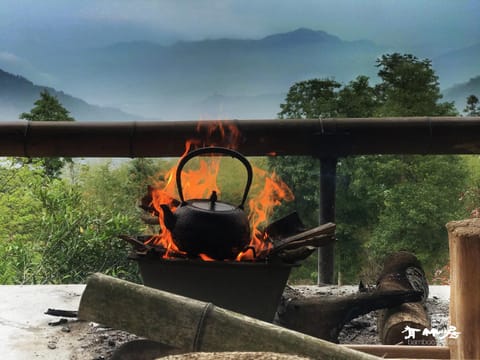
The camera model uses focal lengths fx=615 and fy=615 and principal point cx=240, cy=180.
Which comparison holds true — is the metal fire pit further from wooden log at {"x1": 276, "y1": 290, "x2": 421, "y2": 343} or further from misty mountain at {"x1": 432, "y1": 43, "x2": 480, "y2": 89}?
misty mountain at {"x1": 432, "y1": 43, "x2": 480, "y2": 89}

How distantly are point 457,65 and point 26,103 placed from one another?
24.9 feet

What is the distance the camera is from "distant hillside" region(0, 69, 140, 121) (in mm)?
9844

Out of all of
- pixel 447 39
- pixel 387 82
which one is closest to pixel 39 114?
pixel 387 82

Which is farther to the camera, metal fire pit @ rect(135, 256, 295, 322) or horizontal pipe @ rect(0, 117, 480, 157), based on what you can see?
horizontal pipe @ rect(0, 117, 480, 157)

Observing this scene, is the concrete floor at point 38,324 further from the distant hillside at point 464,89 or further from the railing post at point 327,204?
the distant hillside at point 464,89

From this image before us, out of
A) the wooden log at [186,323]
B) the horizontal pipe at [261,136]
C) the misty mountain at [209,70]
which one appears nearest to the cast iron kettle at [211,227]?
the wooden log at [186,323]

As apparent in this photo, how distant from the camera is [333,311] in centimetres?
216

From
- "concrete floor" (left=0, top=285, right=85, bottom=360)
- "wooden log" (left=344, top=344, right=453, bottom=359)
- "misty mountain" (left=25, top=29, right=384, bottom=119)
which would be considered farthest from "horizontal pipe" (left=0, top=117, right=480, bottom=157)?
"misty mountain" (left=25, top=29, right=384, bottom=119)

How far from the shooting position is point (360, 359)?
962 millimetres

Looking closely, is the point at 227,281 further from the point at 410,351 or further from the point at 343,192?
the point at 343,192

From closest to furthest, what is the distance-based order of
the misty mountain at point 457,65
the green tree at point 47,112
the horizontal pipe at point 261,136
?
the horizontal pipe at point 261,136
the green tree at point 47,112
the misty mountain at point 457,65

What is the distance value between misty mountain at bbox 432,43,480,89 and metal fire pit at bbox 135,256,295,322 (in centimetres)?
874

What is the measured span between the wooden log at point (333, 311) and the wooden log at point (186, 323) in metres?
0.86

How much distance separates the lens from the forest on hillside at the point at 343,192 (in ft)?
16.4
